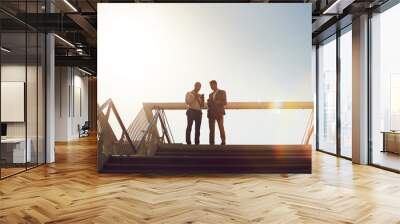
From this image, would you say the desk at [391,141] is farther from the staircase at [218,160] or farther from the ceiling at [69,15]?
the staircase at [218,160]

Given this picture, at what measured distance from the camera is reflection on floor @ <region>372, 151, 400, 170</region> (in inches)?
281

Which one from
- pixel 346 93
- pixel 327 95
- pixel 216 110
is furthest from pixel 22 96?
pixel 327 95

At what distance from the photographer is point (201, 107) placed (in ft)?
21.1

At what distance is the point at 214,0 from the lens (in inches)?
349

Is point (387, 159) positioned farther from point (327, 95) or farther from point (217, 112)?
A: point (217, 112)

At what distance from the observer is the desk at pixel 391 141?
26.2 feet

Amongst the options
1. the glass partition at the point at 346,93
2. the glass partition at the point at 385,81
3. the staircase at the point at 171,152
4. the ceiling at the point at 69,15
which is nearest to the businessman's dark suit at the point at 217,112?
the staircase at the point at 171,152

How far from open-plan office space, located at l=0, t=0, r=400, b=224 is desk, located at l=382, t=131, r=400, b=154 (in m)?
0.04

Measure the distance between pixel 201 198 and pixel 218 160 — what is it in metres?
1.85

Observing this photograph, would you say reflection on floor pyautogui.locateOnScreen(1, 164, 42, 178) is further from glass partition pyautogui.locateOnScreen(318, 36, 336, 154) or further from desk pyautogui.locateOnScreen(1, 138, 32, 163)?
glass partition pyautogui.locateOnScreen(318, 36, 336, 154)

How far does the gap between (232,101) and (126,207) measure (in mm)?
2957

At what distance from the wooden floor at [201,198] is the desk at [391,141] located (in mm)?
1606

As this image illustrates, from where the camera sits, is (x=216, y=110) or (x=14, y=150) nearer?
(x=216, y=110)

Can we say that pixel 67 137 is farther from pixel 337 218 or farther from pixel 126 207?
pixel 337 218
